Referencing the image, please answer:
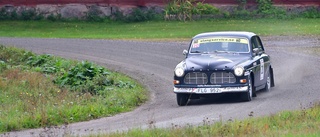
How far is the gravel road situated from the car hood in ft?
2.86

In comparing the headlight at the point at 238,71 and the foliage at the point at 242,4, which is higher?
the headlight at the point at 238,71

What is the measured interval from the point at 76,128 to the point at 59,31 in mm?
25128

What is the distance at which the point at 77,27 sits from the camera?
40.2 meters

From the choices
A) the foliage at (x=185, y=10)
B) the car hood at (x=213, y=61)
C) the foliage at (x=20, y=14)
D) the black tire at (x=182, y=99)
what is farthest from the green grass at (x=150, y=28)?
the black tire at (x=182, y=99)

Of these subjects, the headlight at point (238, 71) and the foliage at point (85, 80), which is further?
the foliage at point (85, 80)

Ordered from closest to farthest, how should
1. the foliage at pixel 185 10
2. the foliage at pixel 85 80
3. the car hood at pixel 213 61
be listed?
1. the car hood at pixel 213 61
2. the foliage at pixel 85 80
3. the foliage at pixel 185 10

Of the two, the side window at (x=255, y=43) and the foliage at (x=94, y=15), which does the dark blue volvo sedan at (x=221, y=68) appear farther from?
the foliage at (x=94, y=15)

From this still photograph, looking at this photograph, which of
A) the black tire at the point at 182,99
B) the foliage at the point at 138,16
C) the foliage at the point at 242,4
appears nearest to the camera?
the black tire at the point at 182,99

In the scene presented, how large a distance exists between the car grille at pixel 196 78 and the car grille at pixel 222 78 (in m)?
0.16

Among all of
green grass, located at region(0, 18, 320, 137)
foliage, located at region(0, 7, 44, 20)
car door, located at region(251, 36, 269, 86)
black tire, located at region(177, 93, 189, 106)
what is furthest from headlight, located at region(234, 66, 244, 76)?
foliage, located at region(0, 7, 44, 20)

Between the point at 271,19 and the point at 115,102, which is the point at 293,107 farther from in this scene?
the point at 271,19

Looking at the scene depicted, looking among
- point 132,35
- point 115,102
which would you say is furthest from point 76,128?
point 132,35

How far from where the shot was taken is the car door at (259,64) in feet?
57.9

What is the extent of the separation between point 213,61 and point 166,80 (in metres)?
4.69
